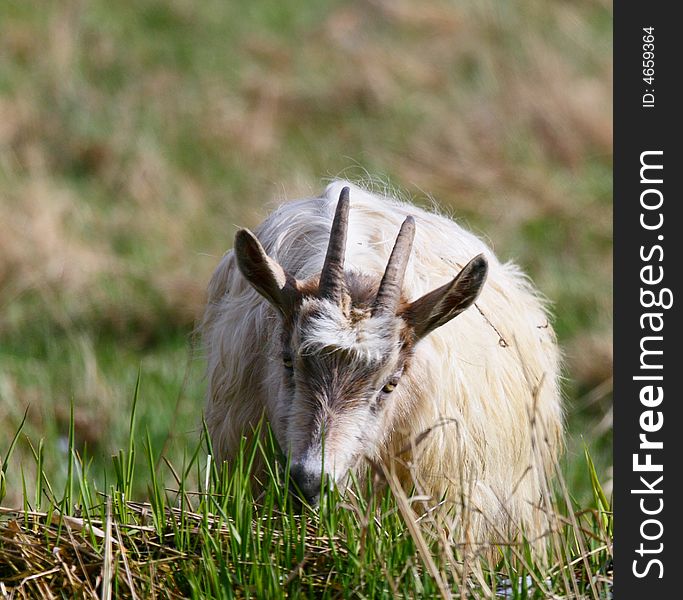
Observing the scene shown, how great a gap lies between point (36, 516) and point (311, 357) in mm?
1123

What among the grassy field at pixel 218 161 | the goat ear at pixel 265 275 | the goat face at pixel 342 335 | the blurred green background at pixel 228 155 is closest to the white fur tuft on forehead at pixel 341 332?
the goat face at pixel 342 335

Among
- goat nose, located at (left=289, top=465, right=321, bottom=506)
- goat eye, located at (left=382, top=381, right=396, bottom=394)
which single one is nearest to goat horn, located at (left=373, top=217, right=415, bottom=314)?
goat eye, located at (left=382, top=381, right=396, bottom=394)

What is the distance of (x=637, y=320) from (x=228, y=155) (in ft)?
26.6

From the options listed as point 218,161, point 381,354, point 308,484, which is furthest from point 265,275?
point 218,161

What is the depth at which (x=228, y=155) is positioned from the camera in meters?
12.1

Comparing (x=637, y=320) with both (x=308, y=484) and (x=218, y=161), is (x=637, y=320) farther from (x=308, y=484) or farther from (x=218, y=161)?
(x=218, y=161)

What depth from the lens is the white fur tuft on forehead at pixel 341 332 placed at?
445 cm

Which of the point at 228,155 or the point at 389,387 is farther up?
the point at 228,155

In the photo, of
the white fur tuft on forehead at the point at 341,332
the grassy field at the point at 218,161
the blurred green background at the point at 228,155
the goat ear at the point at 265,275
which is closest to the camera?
the white fur tuft on forehead at the point at 341,332

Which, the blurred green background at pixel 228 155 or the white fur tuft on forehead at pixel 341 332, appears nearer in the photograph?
the white fur tuft on forehead at pixel 341 332

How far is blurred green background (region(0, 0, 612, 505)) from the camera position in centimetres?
864

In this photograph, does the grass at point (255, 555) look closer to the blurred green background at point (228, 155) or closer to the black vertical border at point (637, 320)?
the black vertical border at point (637, 320)

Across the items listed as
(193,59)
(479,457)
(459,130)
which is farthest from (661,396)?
(193,59)

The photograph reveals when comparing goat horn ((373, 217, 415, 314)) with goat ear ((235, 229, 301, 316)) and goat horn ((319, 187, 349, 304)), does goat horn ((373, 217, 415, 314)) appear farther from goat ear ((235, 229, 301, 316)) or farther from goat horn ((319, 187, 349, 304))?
goat ear ((235, 229, 301, 316))
